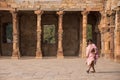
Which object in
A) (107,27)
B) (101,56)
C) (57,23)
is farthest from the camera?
(57,23)

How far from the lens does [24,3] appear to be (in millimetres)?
29875

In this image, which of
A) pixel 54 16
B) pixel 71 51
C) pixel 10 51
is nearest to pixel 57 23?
pixel 54 16

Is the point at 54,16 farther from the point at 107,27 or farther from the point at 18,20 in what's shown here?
the point at 107,27

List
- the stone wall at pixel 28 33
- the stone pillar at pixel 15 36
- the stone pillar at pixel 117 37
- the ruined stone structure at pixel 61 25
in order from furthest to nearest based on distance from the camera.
Answer: the stone wall at pixel 28 33 < the stone pillar at pixel 15 36 < the ruined stone structure at pixel 61 25 < the stone pillar at pixel 117 37

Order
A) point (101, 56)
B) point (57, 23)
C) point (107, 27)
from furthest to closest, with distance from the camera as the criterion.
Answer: point (57, 23) < point (101, 56) < point (107, 27)

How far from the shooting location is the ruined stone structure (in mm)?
28453

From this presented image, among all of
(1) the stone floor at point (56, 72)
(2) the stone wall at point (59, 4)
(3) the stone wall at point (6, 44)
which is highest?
(2) the stone wall at point (59, 4)

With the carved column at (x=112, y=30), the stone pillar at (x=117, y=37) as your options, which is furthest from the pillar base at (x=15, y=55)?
the stone pillar at (x=117, y=37)

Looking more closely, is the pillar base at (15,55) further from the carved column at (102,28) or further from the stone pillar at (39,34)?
the carved column at (102,28)

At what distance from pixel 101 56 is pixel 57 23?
501cm

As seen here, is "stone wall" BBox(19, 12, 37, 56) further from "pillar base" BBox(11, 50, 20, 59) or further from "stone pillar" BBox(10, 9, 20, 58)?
"pillar base" BBox(11, 50, 20, 59)

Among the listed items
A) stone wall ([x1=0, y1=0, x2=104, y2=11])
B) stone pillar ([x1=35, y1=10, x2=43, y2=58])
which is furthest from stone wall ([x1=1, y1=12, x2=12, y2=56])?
stone pillar ([x1=35, y1=10, x2=43, y2=58])

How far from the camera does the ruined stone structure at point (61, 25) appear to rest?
93.4 ft

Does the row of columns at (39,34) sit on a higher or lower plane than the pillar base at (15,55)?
higher
